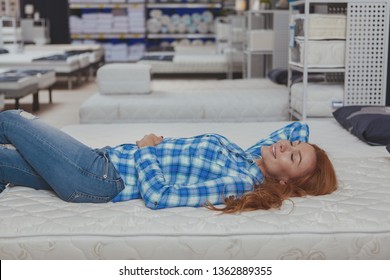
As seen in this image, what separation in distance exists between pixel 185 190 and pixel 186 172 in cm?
9

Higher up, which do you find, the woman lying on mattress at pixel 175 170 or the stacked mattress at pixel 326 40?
the stacked mattress at pixel 326 40

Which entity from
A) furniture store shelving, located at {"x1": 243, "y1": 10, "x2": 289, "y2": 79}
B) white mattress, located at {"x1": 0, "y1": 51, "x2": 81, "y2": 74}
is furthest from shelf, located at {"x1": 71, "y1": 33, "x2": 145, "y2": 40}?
furniture store shelving, located at {"x1": 243, "y1": 10, "x2": 289, "y2": 79}

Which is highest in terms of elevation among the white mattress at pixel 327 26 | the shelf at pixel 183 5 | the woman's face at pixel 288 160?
the shelf at pixel 183 5

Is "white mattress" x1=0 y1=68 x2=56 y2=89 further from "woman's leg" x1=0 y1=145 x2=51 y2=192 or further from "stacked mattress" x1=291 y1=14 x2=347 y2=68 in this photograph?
"woman's leg" x1=0 y1=145 x2=51 y2=192

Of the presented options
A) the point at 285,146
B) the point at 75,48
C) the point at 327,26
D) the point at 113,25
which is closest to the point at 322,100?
the point at 327,26

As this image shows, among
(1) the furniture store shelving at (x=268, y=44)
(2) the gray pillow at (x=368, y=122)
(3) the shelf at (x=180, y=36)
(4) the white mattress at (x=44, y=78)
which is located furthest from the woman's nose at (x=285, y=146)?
(3) the shelf at (x=180, y=36)

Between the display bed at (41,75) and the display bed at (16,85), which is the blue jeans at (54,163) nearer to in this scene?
the display bed at (16,85)

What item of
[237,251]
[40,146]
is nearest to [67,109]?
[40,146]

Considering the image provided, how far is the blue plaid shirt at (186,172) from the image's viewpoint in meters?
1.82

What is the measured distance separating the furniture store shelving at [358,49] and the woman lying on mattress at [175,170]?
6.69 ft

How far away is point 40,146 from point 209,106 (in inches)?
93.0

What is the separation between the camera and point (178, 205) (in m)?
1.83

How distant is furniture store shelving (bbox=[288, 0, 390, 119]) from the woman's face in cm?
205

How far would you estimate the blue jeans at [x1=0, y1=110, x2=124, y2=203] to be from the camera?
1872 millimetres
